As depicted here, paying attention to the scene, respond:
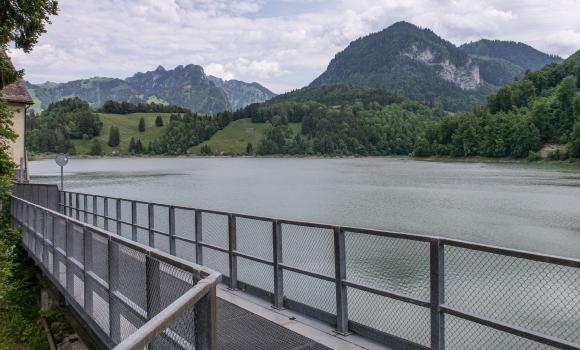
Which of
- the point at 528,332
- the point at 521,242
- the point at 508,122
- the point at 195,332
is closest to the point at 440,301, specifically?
the point at 528,332

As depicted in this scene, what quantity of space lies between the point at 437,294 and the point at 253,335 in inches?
98.2

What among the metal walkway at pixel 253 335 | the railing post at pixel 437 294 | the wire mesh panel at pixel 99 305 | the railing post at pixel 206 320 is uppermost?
the railing post at pixel 206 320

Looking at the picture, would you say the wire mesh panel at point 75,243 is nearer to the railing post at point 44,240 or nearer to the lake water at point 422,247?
the lake water at point 422,247

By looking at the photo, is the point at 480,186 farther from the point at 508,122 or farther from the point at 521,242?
the point at 508,122

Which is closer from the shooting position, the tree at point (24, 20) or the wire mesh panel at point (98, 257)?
the wire mesh panel at point (98, 257)

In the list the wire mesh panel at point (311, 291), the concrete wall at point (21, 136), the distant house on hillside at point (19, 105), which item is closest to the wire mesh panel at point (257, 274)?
the wire mesh panel at point (311, 291)

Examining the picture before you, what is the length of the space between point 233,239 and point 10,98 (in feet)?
91.8

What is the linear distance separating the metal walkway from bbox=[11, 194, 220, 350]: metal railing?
1.30 metres

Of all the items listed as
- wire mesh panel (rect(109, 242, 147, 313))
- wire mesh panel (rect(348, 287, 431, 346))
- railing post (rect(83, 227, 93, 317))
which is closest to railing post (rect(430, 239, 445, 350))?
wire mesh panel (rect(109, 242, 147, 313))

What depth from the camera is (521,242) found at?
29.4 m

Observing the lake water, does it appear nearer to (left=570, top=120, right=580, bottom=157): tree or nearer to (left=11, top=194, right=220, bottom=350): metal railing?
(left=11, top=194, right=220, bottom=350): metal railing

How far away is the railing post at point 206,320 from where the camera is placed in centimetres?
311

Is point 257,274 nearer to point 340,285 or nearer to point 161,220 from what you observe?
point 340,285

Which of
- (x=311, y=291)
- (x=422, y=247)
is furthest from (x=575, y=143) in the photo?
(x=311, y=291)
